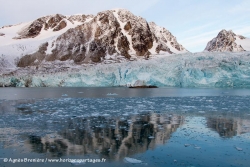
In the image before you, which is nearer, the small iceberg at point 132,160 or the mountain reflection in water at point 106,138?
the small iceberg at point 132,160

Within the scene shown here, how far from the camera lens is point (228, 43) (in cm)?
13738

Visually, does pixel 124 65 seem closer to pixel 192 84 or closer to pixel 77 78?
pixel 77 78

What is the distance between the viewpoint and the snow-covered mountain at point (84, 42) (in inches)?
3797

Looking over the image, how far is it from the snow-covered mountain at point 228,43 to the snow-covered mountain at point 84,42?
44.0 m

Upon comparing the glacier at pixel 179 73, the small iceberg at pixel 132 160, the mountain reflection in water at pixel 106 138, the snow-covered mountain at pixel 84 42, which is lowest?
the small iceberg at pixel 132 160

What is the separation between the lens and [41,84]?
52750 mm

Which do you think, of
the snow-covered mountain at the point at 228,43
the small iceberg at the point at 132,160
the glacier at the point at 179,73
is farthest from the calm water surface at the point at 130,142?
the snow-covered mountain at the point at 228,43

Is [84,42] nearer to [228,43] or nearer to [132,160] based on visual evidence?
[228,43]

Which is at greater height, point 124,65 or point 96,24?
point 96,24

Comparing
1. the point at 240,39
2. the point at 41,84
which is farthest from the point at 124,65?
the point at 240,39

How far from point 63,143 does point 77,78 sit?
41419mm

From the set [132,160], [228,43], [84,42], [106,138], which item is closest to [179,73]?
[106,138]

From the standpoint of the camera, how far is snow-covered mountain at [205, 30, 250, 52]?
136m

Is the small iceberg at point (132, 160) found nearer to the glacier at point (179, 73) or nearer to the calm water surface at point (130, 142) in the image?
the calm water surface at point (130, 142)
